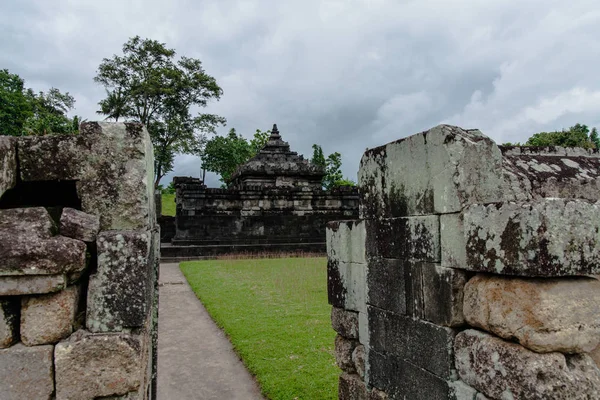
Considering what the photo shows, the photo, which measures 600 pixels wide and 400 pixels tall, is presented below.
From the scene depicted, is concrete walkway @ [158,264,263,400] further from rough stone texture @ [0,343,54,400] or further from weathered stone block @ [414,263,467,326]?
weathered stone block @ [414,263,467,326]

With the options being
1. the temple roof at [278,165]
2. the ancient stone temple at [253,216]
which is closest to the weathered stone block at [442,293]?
the ancient stone temple at [253,216]

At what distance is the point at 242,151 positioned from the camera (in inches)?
1658

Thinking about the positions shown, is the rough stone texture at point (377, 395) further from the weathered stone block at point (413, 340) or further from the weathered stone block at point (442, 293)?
the weathered stone block at point (442, 293)

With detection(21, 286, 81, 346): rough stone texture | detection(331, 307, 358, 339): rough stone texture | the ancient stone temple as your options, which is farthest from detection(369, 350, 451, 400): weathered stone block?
the ancient stone temple

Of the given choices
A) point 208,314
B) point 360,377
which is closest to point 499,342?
point 360,377

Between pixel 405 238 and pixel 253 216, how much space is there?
1552 cm

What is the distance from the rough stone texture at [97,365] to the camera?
2.53 m

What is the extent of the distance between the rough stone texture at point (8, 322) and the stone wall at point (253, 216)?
14.6 m

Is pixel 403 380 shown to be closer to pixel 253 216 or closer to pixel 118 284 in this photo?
pixel 118 284

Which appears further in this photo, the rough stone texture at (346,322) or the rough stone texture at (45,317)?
the rough stone texture at (346,322)

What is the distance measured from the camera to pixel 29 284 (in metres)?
2.47

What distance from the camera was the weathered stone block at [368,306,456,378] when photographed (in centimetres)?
272

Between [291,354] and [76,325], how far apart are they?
3.62m

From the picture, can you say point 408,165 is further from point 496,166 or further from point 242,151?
point 242,151
